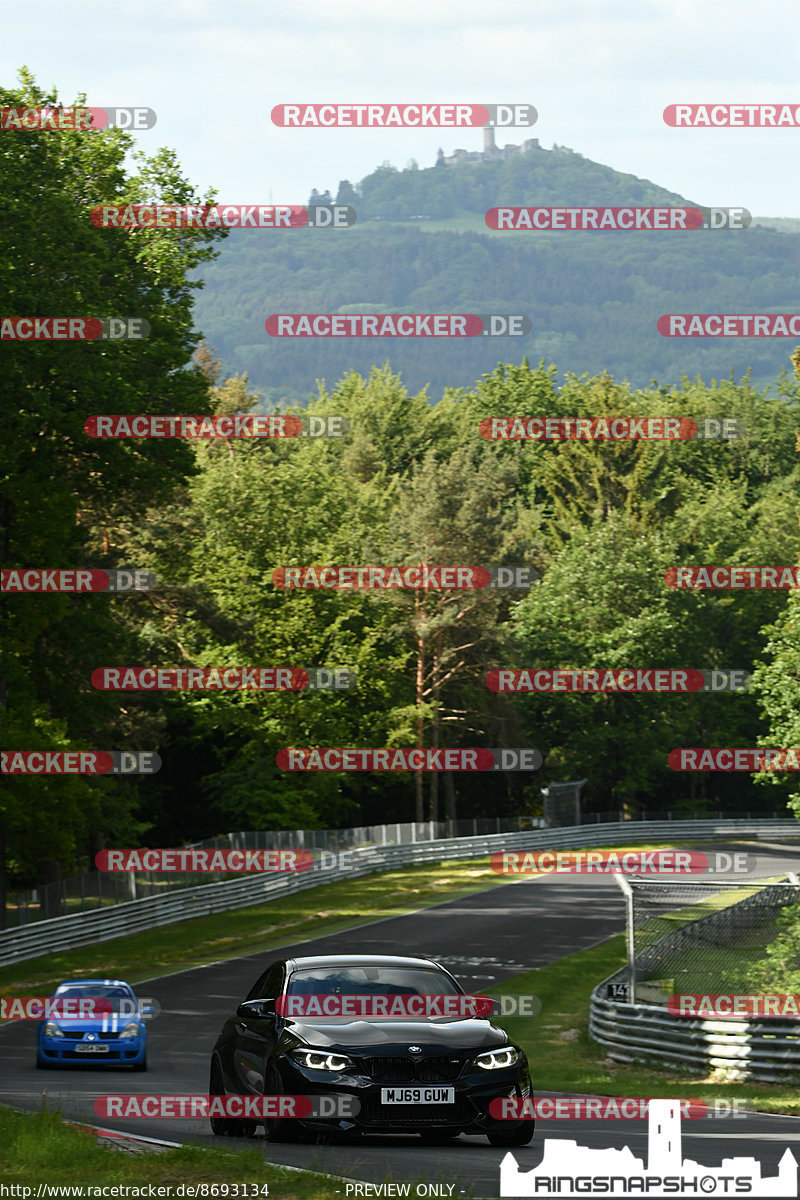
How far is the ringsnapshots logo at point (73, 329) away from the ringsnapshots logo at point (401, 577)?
2209cm

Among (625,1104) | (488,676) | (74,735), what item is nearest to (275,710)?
(488,676)

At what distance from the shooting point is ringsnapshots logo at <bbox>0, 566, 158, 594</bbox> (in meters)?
34.3

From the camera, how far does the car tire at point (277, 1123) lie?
10.5 m

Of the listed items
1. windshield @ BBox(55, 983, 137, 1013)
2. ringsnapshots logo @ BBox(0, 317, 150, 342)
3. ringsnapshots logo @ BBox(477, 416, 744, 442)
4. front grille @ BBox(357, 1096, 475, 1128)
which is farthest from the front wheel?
ringsnapshots logo @ BBox(477, 416, 744, 442)

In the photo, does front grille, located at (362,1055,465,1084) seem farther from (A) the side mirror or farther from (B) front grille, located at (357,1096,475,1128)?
(A) the side mirror

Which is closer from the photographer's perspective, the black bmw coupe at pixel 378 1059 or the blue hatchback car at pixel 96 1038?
the black bmw coupe at pixel 378 1059

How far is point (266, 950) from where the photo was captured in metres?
35.4

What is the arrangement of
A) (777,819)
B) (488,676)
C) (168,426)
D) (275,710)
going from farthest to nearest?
(777,819) < (488,676) < (275,710) < (168,426)

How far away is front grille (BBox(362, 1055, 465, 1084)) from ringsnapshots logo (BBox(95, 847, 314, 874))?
32590 mm

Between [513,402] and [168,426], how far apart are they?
2704 inches

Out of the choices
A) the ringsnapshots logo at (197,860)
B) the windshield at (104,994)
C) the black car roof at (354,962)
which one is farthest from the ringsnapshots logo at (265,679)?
the black car roof at (354,962)

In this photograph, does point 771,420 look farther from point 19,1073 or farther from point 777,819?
point 19,1073

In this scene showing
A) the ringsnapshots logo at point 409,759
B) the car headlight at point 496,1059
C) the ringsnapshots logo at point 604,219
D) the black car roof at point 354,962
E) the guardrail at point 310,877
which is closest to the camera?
the car headlight at point 496,1059

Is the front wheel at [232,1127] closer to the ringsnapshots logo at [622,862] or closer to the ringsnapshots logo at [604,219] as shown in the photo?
the ringsnapshots logo at [604,219]
